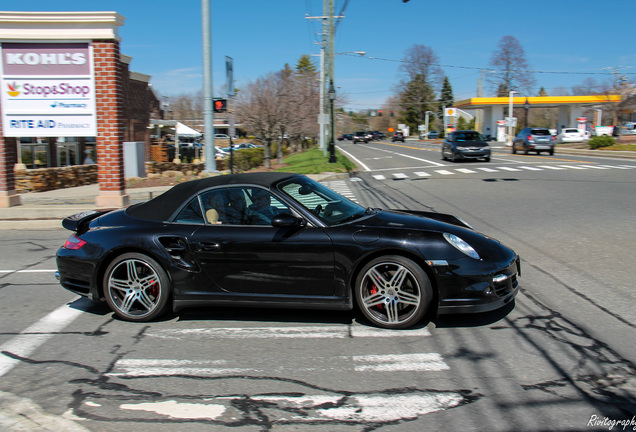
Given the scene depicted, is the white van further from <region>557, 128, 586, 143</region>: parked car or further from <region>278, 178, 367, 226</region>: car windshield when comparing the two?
<region>278, 178, 367, 226</region>: car windshield

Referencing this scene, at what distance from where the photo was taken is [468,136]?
2942cm

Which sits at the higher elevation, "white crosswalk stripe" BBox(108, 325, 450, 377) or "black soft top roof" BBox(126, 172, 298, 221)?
"black soft top roof" BBox(126, 172, 298, 221)

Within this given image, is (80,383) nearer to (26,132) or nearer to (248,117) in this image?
(26,132)

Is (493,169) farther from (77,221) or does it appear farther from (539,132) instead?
(77,221)

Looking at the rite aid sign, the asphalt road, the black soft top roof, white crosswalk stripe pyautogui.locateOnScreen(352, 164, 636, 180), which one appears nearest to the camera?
the asphalt road

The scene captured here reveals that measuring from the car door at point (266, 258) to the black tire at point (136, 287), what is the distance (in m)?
0.48

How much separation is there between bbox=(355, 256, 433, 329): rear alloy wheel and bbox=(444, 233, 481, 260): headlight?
1.29ft

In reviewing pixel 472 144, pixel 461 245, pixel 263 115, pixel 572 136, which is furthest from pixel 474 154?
pixel 572 136

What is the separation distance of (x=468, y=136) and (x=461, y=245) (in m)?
26.0

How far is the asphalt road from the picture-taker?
3355mm

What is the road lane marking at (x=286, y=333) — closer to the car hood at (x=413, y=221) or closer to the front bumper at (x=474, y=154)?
the car hood at (x=413, y=221)

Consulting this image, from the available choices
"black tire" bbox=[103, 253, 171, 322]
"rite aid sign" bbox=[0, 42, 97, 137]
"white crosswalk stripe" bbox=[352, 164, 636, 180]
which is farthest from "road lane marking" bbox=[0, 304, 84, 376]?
"white crosswalk stripe" bbox=[352, 164, 636, 180]

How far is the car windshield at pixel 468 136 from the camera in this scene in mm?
29016

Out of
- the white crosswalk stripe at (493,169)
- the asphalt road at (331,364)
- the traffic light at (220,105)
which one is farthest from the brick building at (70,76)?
the white crosswalk stripe at (493,169)
